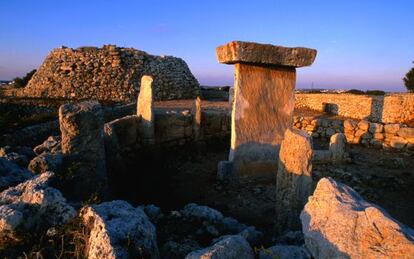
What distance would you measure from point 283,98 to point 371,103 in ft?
36.9

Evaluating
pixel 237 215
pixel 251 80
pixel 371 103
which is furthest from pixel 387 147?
pixel 371 103

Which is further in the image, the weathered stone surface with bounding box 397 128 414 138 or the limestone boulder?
the weathered stone surface with bounding box 397 128 414 138

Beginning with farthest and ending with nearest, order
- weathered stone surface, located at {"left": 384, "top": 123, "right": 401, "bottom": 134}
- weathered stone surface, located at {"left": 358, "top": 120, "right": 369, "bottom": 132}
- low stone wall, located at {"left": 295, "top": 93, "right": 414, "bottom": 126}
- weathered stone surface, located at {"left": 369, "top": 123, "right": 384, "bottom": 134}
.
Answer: low stone wall, located at {"left": 295, "top": 93, "right": 414, "bottom": 126} → weathered stone surface, located at {"left": 358, "top": 120, "right": 369, "bottom": 132} → weathered stone surface, located at {"left": 369, "top": 123, "right": 384, "bottom": 134} → weathered stone surface, located at {"left": 384, "top": 123, "right": 401, "bottom": 134}

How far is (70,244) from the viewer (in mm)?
2430

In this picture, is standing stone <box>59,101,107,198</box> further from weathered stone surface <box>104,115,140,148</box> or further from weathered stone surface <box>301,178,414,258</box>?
weathered stone surface <box>301,178,414,258</box>

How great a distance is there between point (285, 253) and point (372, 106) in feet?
51.6

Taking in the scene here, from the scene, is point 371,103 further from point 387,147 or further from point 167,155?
point 167,155

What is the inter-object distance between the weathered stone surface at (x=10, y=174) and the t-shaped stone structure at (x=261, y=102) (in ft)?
13.1

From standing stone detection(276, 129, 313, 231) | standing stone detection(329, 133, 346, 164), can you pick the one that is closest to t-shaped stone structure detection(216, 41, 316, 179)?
standing stone detection(329, 133, 346, 164)

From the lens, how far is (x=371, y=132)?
9.51m

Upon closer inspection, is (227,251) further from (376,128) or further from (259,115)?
(376,128)

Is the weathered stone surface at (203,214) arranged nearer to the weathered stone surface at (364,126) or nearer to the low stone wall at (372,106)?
the weathered stone surface at (364,126)

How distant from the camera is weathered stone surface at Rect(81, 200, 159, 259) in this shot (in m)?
2.08

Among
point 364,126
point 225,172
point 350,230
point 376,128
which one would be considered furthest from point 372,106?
point 350,230
